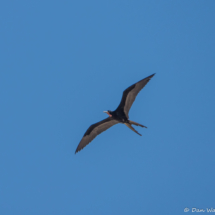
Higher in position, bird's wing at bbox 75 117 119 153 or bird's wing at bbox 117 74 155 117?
bird's wing at bbox 117 74 155 117

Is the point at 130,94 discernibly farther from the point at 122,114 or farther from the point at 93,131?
the point at 93,131

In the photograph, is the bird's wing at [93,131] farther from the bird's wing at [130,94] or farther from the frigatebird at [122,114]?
the bird's wing at [130,94]

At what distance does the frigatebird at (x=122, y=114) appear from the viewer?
50.3 ft

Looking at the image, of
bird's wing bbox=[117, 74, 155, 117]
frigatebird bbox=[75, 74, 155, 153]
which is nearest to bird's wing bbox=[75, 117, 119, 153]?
frigatebird bbox=[75, 74, 155, 153]

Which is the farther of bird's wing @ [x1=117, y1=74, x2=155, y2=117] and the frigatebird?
the frigatebird

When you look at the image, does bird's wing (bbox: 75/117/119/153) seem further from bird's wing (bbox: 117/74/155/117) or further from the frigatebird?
bird's wing (bbox: 117/74/155/117)

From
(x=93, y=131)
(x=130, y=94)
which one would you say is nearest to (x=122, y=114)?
(x=130, y=94)

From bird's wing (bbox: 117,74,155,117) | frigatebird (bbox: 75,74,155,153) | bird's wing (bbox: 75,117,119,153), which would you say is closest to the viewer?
bird's wing (bbox: 117,74,155,117)

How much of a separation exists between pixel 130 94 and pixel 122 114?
915mm

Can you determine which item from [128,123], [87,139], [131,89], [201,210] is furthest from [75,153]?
[201,210]

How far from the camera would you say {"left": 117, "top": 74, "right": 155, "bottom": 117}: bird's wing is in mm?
15133

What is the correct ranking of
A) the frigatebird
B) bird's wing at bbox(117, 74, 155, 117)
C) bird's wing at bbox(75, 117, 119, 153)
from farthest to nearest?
1. bird's wing at bbox(75, 117, 119, 153)
2. the frigatebird
3. bird's wing at bbox(117, 74, 155, 117)

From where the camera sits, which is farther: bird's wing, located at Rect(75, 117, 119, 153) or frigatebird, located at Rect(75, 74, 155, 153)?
bird's wing, located at Rect(75, 117, 119, 153)

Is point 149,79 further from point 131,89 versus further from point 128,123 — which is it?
point 128,123
